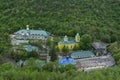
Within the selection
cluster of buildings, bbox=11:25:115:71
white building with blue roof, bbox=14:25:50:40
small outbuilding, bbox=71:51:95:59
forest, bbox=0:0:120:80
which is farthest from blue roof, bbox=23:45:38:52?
white building with blue roof, bbox=14:25:50:40

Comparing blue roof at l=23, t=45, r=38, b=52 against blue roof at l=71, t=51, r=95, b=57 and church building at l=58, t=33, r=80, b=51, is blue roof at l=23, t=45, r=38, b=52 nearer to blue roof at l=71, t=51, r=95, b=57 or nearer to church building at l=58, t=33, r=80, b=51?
church building at l=58, t=33, r=80, b=51

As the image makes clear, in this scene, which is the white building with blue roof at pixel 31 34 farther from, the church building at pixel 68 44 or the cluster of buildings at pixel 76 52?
the church building at pixel 68 44

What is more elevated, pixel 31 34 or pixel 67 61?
pixel 31 34

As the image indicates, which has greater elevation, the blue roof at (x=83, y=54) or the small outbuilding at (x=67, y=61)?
the small outbuilding at (x=67, y=61)

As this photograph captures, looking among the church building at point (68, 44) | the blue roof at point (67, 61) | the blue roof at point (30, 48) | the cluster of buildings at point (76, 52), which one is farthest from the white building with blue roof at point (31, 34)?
the blue roof at point (67, 61)

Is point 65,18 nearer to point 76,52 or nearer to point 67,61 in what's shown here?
point 76,52

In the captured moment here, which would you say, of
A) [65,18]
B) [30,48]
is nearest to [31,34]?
[65,18]

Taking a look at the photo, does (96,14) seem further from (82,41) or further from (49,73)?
(49,73)

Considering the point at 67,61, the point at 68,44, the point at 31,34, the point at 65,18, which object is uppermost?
the point at 65,18
